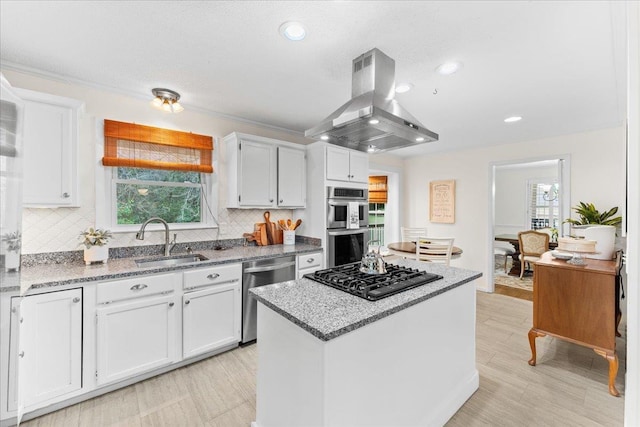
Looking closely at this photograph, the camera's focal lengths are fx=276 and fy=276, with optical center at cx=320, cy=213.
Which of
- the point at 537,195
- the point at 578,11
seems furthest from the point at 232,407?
the point at 537,195

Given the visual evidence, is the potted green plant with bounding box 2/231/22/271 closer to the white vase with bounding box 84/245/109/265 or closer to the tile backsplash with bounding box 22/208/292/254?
the white vase with bounding box 84/245/109/265

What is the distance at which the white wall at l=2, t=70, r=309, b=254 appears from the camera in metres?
2.25

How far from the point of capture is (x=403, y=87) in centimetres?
250

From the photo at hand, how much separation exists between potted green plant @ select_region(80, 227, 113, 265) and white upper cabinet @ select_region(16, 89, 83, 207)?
27cm

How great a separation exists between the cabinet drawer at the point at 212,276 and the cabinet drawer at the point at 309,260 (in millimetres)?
723

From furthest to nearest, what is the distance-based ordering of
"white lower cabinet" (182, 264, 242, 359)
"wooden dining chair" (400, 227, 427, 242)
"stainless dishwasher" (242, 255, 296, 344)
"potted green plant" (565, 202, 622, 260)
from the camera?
"wooden dining chair" (400, 227, 427, 242)
"stainless dishwasher" (242, 255, 296, 344)
"potted green plant" (565, 202, 622, 260)
"white lower cabinet" (182, 264, 242, 359)

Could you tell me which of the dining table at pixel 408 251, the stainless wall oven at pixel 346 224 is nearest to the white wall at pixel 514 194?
the dining table at pixel 408 251

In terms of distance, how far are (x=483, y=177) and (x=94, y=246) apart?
5.26 m

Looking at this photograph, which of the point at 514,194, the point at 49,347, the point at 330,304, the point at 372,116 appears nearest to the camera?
the point at 330,304

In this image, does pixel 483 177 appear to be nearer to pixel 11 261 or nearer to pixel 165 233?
pixel 165 233

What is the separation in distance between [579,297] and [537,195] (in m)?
5.94

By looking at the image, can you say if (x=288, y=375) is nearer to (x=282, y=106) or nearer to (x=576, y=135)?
(x=282, y=106)

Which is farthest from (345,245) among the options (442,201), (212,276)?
(442,201)

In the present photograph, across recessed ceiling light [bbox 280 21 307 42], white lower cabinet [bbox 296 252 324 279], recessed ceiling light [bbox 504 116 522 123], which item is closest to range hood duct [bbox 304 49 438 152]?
recessed ceiling light [bbox 280 21 307 42]
